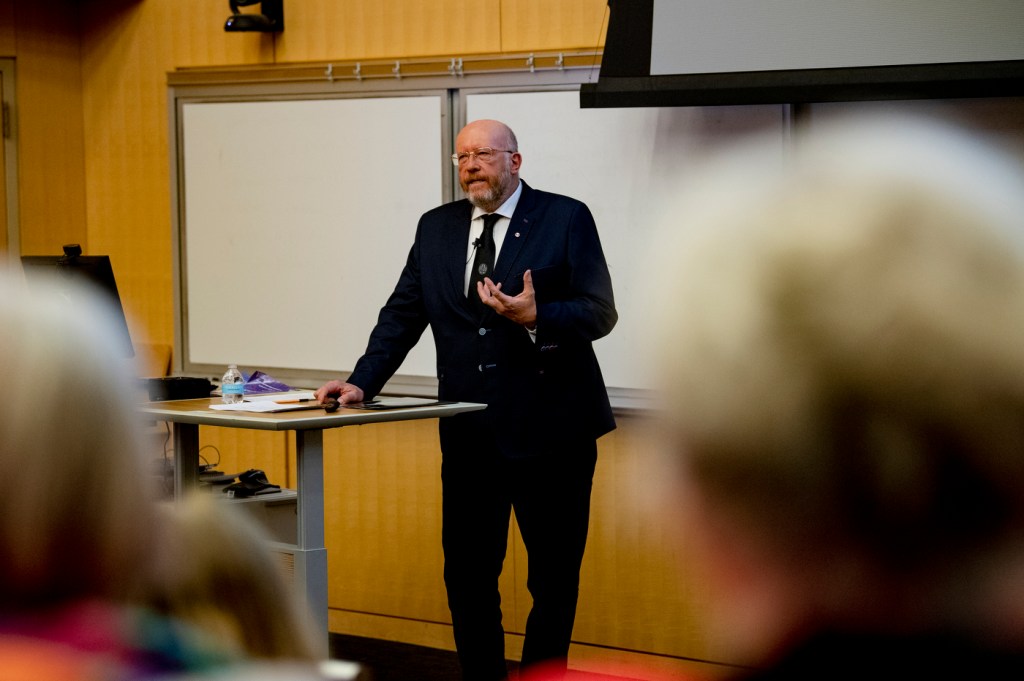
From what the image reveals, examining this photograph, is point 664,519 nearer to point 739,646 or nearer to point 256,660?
point 739,646

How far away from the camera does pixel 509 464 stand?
3676 millimetres

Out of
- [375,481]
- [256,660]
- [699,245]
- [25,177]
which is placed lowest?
[375,481]

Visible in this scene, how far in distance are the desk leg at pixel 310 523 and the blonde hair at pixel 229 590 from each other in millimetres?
2442

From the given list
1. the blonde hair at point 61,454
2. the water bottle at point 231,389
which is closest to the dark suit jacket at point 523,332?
the water bottle at point 231,389

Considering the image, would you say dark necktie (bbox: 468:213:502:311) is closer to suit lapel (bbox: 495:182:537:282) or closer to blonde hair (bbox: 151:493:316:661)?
suit lapel (bbox: 495:182:537:282)

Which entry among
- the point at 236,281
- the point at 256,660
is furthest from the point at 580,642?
the point at 256,660

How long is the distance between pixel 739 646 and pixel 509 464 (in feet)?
9.66

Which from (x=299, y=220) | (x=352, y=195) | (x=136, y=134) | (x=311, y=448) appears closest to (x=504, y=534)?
(x=311, y=448)

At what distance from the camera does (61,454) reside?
758mm

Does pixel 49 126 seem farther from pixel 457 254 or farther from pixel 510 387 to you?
pixel 510 387

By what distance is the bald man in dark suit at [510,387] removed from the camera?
12.0 feet

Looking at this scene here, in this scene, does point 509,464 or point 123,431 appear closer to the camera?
point 123,431

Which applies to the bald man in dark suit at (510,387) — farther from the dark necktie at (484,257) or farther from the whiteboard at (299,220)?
the whiteboard at (299,220)

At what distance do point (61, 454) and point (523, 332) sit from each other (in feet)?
9.58
